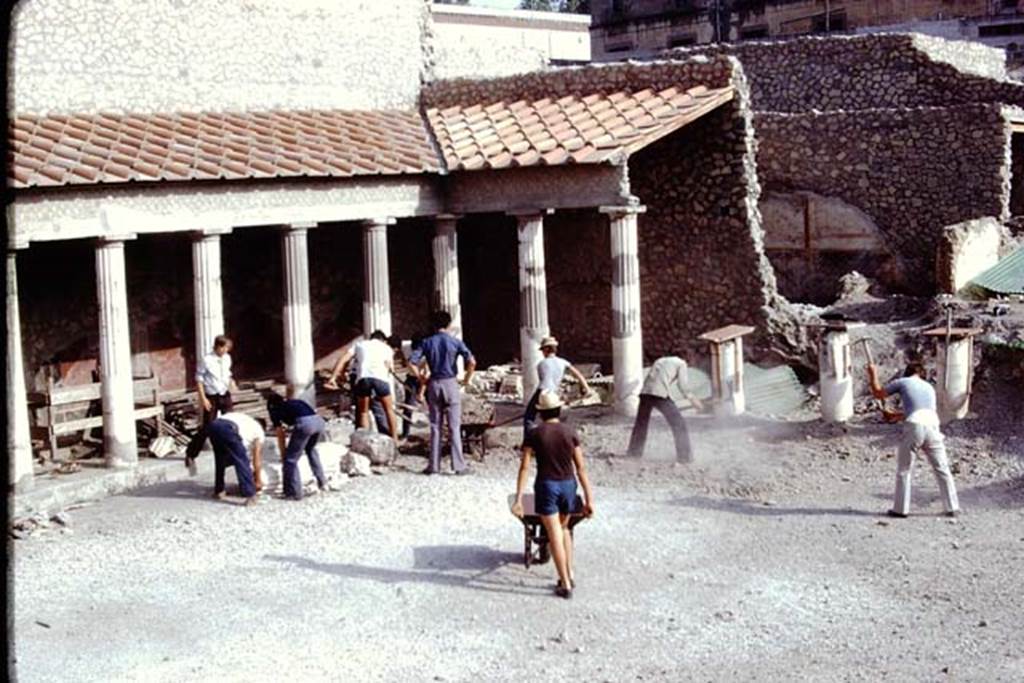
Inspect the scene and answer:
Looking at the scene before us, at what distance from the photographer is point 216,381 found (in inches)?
574

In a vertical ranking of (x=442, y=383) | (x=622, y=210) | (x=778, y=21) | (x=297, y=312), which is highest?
(x=778, y=21)

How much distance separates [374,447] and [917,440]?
597cm

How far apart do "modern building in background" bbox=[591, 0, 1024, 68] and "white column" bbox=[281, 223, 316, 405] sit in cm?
2369

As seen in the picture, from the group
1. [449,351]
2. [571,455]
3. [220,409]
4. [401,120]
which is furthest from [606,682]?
[401,120]

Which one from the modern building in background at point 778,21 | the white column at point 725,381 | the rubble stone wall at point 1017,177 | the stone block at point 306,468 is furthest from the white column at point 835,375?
the modern building in background at point 778,21

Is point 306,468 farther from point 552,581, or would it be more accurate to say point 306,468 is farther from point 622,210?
point 622,210

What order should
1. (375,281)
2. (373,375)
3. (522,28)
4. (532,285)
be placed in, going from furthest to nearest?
(522,28) < (375,281) < (532,285) < (373,375)

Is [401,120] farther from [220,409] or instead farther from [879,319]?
[879,319]

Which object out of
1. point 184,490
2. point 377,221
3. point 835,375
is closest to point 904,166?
point 835,375

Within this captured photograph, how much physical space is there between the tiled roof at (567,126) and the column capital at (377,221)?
115 centimetres

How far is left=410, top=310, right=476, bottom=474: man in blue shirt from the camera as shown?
568 inches

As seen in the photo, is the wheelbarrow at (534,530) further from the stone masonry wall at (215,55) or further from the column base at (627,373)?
the stone masonry wall at (215,55)

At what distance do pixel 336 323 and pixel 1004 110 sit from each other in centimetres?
1227

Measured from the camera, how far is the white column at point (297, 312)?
1700 centimetres
